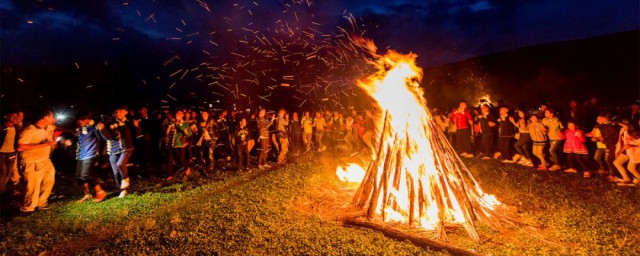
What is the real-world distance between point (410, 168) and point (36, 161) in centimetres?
822

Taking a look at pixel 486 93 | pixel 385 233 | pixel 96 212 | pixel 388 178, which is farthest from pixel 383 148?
pixel 486 93

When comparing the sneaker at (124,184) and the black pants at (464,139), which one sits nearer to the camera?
the sneaker at (124,184)

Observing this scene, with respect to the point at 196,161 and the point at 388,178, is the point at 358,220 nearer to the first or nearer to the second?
the point at 388,178

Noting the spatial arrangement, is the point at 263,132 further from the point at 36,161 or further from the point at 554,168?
the point at 554,168

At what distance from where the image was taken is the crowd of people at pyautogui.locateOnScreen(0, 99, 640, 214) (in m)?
7.71

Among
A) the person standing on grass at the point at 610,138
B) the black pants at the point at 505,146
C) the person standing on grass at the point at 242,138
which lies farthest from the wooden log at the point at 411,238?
the black pants at the point at 505,146

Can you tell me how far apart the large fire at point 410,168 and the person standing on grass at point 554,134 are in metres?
5.17

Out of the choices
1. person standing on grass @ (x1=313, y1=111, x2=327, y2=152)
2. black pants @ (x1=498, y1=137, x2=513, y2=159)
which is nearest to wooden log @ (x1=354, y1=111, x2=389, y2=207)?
black pants @ (x1=498, y1=137, x2=513, y2=159)

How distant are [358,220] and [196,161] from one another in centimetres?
874

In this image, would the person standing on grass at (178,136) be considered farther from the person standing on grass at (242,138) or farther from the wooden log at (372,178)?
the wooden log at (372,178)

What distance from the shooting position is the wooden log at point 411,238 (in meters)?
5.02

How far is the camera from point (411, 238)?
5.51 meters

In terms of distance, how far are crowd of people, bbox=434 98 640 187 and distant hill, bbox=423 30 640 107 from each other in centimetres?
2279

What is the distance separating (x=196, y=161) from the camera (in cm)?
1294
